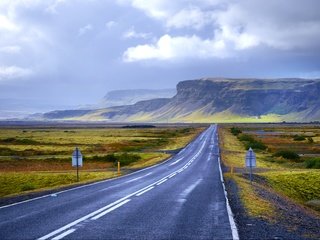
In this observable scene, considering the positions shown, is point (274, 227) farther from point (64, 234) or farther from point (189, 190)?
point (189, 190)

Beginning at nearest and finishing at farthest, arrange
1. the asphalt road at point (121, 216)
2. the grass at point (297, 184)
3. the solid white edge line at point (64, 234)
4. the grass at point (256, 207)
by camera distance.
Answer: the solid white edge line at point (64, 234) < the asphalt road at point (121, 216) < the grass at point (256, 207) < the grass at point (297, 184)

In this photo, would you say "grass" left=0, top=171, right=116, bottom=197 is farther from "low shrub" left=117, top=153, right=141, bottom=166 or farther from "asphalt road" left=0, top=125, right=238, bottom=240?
"asphalt road" left=0, top=125, right=238, bottom=240

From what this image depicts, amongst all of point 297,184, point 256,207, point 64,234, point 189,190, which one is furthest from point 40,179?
point 64,234

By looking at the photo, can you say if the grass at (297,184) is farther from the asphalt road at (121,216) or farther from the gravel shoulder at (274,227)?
the gravel shoulder at (274,227)

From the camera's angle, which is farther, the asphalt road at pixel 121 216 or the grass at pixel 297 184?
the grass at pixel 297 184

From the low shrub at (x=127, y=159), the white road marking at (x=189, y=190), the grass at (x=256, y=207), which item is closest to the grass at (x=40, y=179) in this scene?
the white road marking at (x=189, y=190)

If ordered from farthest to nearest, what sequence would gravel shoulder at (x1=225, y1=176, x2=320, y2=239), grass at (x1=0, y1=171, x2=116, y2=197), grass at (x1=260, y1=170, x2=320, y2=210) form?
1. grass at (x1=0, y1=171, x2=116, y2=197)
2. grass at (x1=260, y1=170, x2=320, y2=210)
3. gravel shoulder at (x1=225, y1=176, x2=320, y2=239)

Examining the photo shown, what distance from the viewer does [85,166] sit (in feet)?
157

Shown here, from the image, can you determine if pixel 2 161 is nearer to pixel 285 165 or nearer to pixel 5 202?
pixel 285 165

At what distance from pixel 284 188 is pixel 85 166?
75.6ft

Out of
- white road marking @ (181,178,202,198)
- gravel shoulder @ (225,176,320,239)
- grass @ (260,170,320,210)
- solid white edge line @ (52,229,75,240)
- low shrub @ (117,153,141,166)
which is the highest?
solid white edge line @ (52,229,75,240)

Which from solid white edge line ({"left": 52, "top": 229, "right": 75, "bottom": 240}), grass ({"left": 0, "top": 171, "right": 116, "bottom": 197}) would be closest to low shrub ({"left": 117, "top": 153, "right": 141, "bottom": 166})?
grass ({"left": 0, "top": 171, "right": 116, "bottom": 197})

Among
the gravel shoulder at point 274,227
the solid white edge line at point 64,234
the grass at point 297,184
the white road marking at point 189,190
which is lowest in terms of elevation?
the grass at point 297,184

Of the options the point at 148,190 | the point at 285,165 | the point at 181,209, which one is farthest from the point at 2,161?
the point at 181,209
